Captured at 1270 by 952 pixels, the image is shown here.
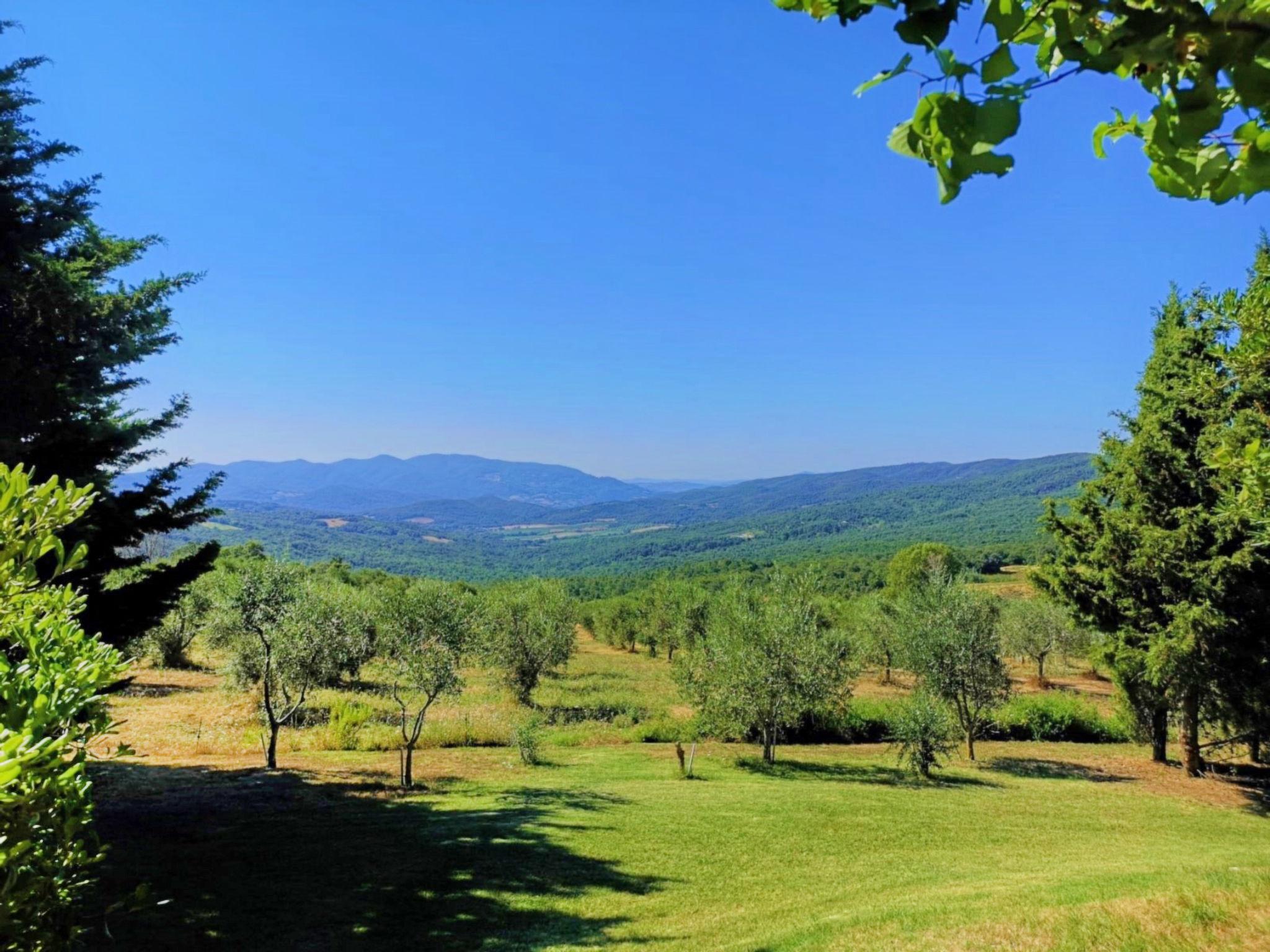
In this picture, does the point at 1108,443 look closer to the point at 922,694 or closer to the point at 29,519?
the point at 922,694

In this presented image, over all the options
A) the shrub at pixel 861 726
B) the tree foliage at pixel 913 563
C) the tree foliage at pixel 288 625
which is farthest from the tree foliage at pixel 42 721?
the tree foliage at pixel 913 563

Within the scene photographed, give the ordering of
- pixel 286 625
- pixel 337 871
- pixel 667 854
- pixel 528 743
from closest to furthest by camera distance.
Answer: pixel 337 871 < pixel 667 854 < pixel 286 625 < pixel 528 743

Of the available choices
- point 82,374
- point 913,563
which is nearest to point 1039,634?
point 913,563

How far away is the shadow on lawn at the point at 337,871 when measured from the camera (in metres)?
7.77

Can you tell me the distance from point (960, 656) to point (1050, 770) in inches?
174

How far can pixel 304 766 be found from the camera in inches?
746

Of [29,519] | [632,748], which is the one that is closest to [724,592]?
[632,748]

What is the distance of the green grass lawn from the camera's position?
23.8ft

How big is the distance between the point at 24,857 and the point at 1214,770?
27.8 metres

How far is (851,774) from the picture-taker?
20.9 metres

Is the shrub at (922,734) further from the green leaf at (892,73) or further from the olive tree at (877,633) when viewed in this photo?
the green leaf at (892,73)

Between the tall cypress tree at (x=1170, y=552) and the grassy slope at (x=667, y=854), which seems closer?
the grassy slope at (x=667, y=854)

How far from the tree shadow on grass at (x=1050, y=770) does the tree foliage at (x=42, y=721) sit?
24.3 m

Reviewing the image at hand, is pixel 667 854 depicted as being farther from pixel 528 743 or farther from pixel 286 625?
pixel 286 625
